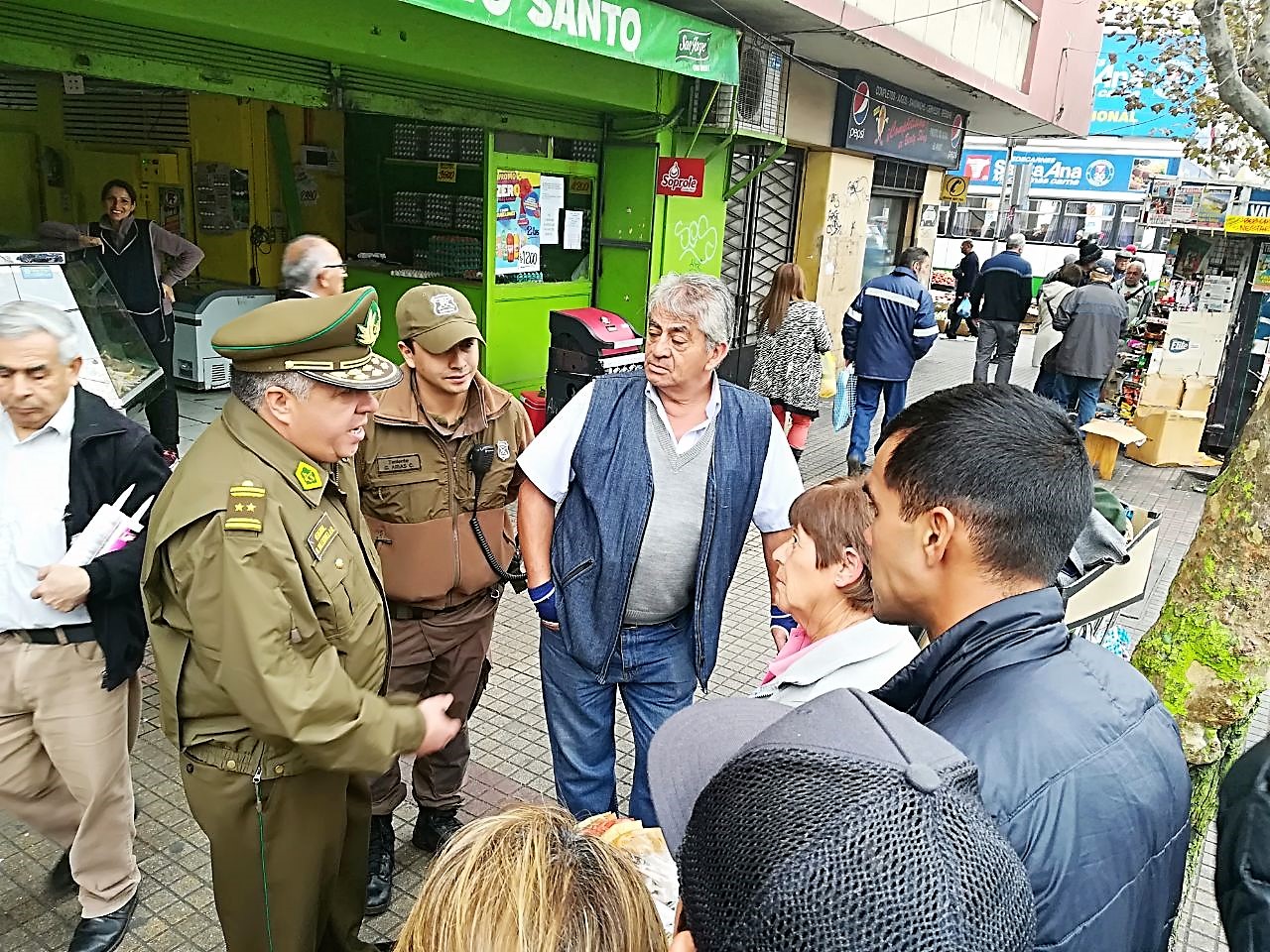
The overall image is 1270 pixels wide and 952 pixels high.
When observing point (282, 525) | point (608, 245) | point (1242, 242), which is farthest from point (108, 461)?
point (1242, 242)

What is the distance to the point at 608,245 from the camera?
9102 millimetres

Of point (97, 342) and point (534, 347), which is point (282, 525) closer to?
point (97, 342)

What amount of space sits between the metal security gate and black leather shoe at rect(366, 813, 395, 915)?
7.77 meters

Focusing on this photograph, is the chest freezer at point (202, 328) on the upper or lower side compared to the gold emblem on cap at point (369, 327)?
lower

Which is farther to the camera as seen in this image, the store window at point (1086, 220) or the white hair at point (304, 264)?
the store window at point (1086, 220)

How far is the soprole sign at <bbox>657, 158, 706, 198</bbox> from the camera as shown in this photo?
27.4 feet

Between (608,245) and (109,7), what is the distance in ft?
16.7

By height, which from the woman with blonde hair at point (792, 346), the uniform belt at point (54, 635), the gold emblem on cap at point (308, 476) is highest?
the gold emblem on cap at point (308, 476)

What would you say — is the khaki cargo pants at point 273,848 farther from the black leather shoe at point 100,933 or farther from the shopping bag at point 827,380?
the shopping bag at point 827,380

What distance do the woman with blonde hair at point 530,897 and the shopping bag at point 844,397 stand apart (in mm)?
7438

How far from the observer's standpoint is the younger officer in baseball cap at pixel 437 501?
2854 millimetres

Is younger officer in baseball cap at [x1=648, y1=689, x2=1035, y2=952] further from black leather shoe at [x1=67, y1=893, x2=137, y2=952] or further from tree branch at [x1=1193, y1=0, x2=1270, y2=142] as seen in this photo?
tree branch at [x1=1193, y1=0, x2=1270, y2=142]

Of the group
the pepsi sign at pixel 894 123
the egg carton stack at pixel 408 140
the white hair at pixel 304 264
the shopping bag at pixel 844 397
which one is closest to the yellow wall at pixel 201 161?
the egg carton stack at pixel 408 140

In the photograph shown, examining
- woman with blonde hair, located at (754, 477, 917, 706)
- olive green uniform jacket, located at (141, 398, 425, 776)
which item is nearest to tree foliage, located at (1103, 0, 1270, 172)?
woman with blonde hair, located at (754, 477, 917, 706)
